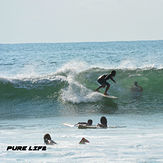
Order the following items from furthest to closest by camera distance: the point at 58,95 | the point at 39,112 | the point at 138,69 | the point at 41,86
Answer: the point at 138,69
the point at 41,86
the point at 58,95
the point at 39,112

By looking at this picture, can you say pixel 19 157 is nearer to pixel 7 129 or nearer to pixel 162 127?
pixel 7 129

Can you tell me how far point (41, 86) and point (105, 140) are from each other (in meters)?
10.1

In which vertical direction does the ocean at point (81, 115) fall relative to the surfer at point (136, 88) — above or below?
below

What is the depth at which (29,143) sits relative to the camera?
9734 millimetres

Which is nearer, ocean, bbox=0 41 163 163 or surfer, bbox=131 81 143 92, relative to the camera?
ocean, bbox=0 41 163 163

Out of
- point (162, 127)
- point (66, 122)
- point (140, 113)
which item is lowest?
point (162, 127)

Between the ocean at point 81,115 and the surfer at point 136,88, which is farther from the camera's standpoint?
the surfer at point 136,88

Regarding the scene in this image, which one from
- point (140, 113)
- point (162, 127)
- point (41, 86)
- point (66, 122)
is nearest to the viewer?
point (162, 127)

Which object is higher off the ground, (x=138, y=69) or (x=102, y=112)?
(x=138, y=69)

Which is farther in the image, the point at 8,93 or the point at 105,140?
the point at 8,93

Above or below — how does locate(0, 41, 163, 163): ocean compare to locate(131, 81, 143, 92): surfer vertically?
below

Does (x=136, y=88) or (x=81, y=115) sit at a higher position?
(x=136, y=88)

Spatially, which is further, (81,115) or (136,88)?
(136,88)

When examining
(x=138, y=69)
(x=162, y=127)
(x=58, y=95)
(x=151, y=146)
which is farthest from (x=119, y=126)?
(x=138, y=69)
